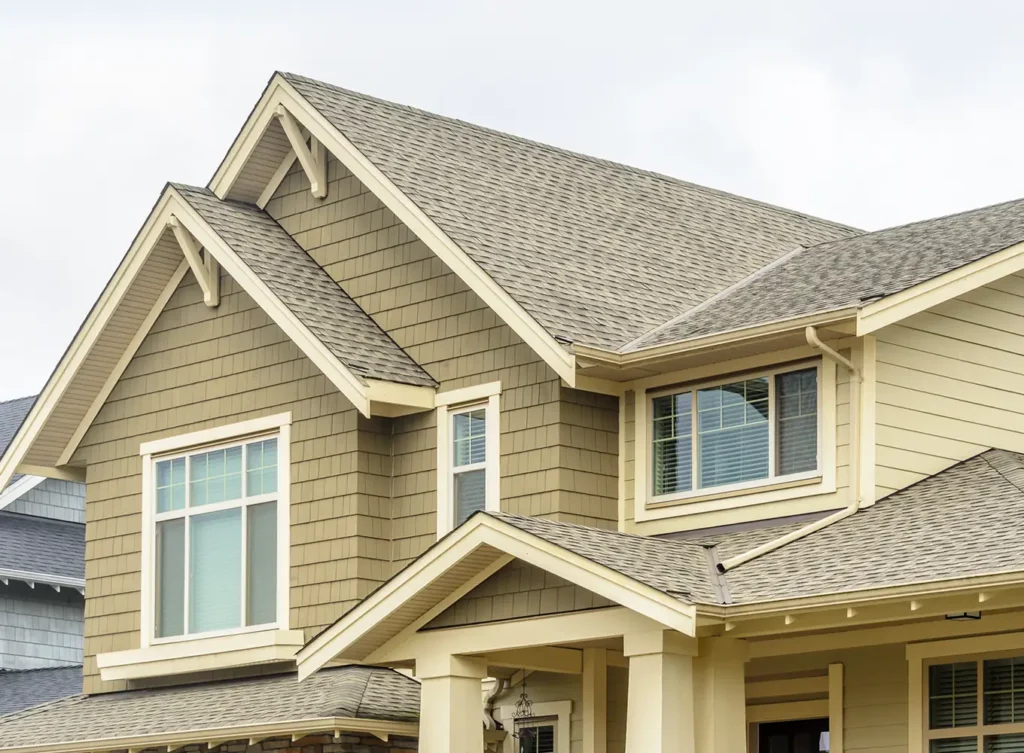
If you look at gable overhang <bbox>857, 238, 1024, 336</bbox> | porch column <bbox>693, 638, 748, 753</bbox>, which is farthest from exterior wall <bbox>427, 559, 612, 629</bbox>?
gable overhang <bbox>857, 238, 1024, 336</bbox>

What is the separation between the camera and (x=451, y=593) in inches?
659

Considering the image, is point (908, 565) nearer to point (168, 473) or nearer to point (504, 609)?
point (504, 609)

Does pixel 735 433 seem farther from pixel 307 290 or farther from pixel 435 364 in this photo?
pixel 307 290

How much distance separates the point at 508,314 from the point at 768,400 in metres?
2.51

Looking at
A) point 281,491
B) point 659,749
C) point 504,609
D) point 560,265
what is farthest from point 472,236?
point 659,749

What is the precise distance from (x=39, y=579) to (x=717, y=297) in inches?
586

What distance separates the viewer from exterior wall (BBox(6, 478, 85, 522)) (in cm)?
3356

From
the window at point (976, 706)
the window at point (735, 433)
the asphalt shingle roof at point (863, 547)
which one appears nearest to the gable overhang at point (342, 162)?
the window at point (735, 433)

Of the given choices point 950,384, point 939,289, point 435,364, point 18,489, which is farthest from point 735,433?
point 18,489

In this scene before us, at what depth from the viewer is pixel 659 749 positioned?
15164 millimetres

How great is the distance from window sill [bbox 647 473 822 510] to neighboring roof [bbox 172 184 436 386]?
276 cm

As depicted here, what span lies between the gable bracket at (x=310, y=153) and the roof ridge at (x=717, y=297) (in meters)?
4.19

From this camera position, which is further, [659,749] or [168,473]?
[168,473]

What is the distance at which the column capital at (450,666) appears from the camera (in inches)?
655
